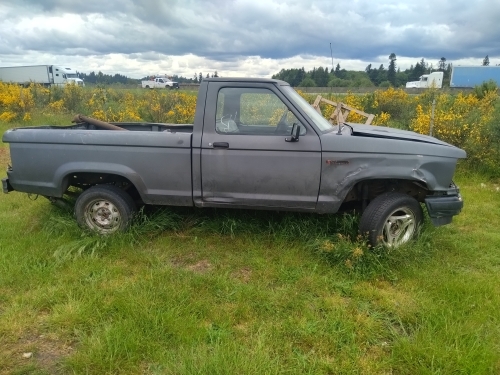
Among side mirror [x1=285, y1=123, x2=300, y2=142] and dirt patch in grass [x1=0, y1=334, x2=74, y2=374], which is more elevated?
side mirror [x1=285, y1=123, x2=300, y2=142]

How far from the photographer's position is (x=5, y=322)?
2.85m

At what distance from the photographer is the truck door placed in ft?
12.5

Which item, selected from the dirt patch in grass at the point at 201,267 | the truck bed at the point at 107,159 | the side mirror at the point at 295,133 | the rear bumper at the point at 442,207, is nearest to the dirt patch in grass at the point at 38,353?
the dirt patch in grass at the point at 201,267

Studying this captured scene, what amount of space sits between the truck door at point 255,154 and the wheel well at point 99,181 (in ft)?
3.44

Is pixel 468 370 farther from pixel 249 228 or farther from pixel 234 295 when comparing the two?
pixel 249 228

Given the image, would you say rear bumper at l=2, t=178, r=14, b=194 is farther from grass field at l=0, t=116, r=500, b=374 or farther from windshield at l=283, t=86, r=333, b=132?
windshield at l=283, t=86, r=333, b=132

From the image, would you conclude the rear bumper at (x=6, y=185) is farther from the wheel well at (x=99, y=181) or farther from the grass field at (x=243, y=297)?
the wheel well at (x=99, y=181)

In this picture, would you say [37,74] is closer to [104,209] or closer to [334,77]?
[334,77]

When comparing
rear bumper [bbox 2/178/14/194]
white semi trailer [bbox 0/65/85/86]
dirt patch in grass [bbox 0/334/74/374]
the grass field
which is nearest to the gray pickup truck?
rear bumper [bbox 2/178/14/194]

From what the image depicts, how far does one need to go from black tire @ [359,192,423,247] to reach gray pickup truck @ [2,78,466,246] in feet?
0.04

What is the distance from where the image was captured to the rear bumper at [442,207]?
151 inches

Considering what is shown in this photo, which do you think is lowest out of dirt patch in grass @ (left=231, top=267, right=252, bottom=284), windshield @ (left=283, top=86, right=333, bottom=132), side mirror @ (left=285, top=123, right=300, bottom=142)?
dirt patch in grass @ (left=231, top=267, right=252, bottom=284)

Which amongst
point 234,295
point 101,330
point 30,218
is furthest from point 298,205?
point 30,218

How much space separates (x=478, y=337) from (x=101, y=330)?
2.77 meters
